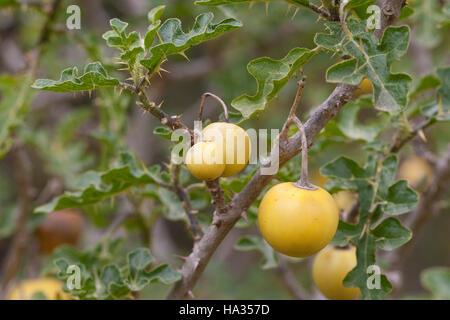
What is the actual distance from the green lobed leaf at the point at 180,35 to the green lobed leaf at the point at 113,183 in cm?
38

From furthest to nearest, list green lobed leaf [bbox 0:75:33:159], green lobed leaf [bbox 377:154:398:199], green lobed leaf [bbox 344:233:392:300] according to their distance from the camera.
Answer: green lobed leaf [bbox 0:75:33:159], green lobed leaf [bbox 377:154:398:199], green lobed leaf [bbox 344:233:392:300]

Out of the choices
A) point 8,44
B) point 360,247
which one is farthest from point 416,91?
point 8,44

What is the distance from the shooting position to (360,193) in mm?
1310

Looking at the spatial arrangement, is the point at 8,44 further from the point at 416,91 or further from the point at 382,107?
the point at 382,107

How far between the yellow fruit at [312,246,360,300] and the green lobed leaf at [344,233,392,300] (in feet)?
0.36

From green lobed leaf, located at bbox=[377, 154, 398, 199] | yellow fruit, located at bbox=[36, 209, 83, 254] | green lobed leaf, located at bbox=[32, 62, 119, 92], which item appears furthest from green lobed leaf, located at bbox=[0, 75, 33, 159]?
green lobed leaf, located at bbox=[377, 154, 398, 199]

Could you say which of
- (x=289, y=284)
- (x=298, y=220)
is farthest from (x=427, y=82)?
(x=289, y=284)

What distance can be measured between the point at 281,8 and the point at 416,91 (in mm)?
1488

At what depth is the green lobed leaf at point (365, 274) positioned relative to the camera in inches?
45.1

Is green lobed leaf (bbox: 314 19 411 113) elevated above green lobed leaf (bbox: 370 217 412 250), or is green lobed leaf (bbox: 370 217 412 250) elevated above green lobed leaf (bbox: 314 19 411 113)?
green lobed leaf (bbox: 314 19 411 113)

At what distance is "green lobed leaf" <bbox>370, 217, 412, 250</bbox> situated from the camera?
116 centimetres

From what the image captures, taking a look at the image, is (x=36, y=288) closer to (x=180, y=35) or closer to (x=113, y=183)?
(x=113, y=183)

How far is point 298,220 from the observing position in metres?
0.96

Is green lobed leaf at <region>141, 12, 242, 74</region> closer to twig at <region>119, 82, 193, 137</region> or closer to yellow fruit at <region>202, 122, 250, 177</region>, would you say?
twig at <region>119, 82, 193, 137</region>
